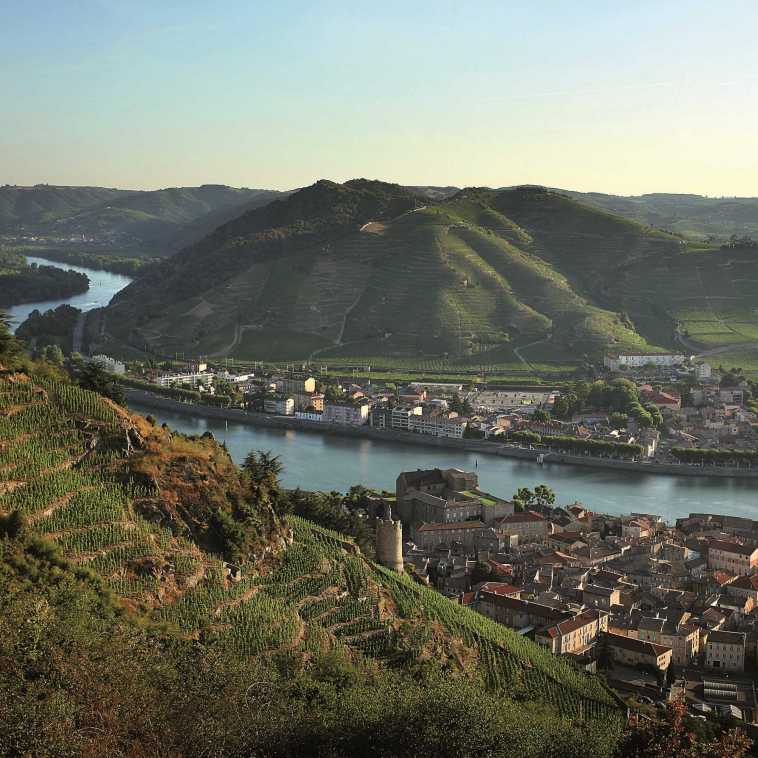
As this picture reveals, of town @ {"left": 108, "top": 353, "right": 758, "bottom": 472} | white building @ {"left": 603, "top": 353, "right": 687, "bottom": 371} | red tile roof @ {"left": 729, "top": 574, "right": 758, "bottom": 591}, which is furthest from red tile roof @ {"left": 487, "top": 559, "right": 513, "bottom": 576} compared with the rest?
white building @ {"left": 603, "top": 353, "right": 687, "bottom": 371}

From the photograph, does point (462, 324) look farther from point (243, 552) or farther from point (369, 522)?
point (243, 552)

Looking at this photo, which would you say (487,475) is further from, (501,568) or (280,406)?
(280,406)

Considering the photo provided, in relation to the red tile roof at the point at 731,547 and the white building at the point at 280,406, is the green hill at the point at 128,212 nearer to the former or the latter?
the white building at the point at 280,406

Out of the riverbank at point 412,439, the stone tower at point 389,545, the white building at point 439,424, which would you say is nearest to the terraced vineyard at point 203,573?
the stone tower at point 389,545

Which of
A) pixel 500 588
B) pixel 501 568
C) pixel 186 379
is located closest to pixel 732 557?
pixel 501 568

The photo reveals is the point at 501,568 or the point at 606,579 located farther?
the point at 501,568

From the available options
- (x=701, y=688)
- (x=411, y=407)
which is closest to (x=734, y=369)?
(x=411, y=407)

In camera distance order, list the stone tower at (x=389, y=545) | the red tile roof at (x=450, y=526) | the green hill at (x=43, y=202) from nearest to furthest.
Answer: the stone tower at (x=389, y=545) < the red tile roof at (x=450, y=526) < the green hill at (x=43, y=202)
